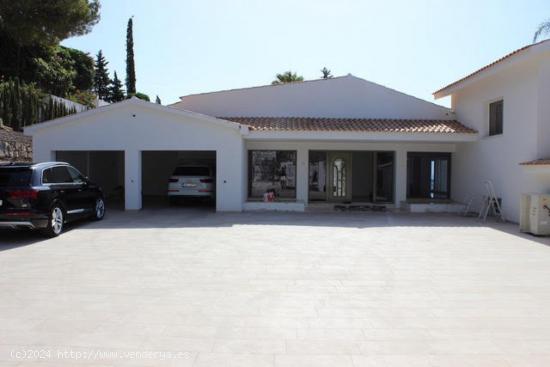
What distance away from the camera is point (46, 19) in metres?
22.7

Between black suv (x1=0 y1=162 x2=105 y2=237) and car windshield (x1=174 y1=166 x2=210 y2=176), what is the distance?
5.51m

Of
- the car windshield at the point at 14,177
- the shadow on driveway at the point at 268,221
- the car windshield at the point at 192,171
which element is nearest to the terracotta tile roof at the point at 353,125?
the car windshield at the point at 192,171

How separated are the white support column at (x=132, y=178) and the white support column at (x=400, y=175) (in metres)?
9.39

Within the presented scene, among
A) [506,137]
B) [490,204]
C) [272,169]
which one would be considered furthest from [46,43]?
[490,204]

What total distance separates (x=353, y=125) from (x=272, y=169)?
138 inches

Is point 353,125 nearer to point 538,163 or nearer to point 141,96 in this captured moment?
point 538,163

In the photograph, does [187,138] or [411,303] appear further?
[187,138]

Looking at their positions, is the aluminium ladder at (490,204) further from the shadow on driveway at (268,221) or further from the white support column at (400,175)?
the white support column at (400,175)

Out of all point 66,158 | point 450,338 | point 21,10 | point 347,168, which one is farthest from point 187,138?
point 21,10

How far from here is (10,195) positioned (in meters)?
9.04

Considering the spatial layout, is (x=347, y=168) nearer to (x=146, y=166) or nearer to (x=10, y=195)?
(x=146, y=166)

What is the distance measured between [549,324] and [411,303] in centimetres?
144

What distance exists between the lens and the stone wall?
55.0 ft

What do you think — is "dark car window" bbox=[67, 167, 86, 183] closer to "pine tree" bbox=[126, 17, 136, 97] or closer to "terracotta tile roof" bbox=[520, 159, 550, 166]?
"terracotta tile roof" bbox=[520, 159, 550, 166]
